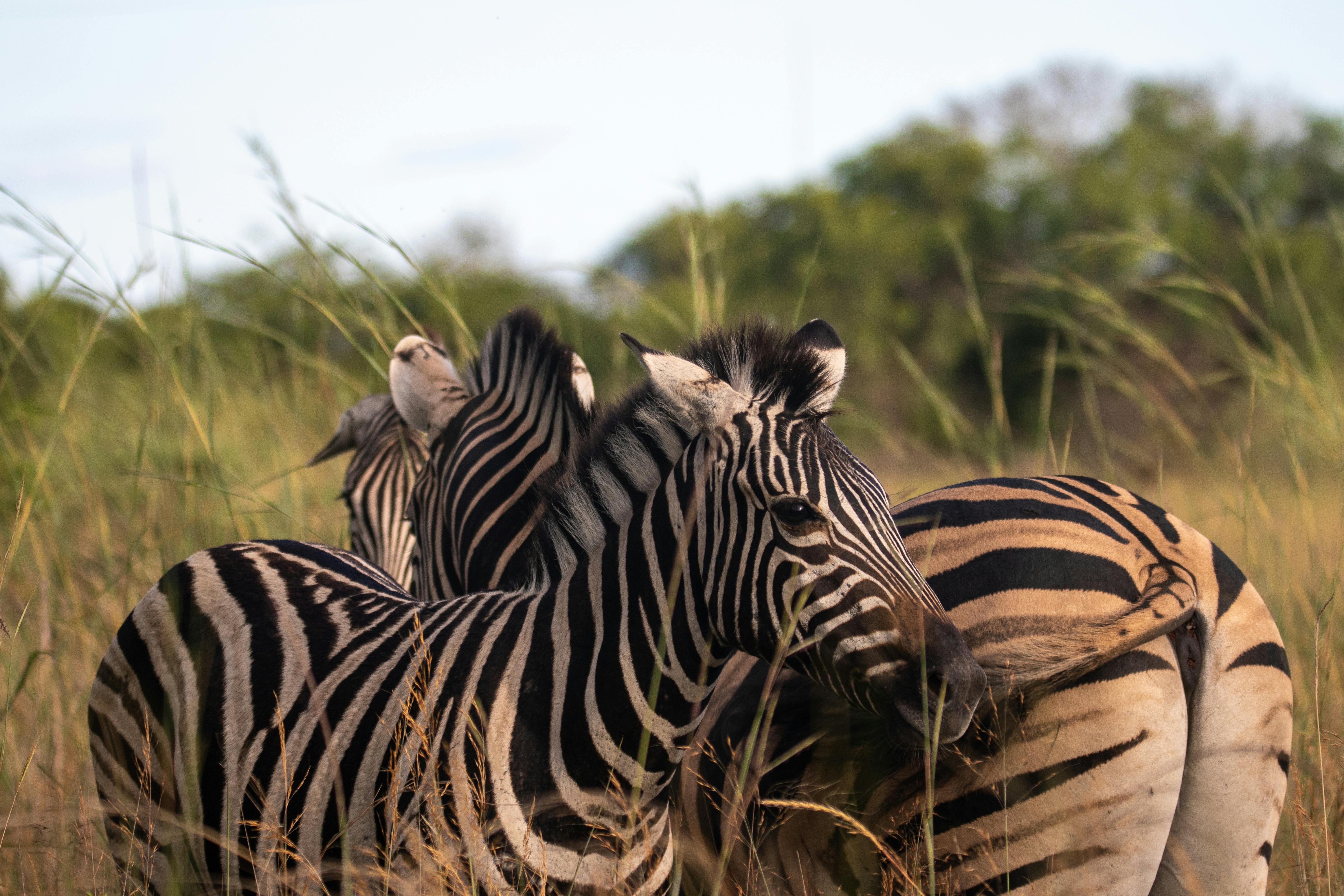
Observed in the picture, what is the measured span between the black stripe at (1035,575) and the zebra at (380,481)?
9.47ft

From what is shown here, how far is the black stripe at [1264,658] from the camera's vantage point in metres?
2.06

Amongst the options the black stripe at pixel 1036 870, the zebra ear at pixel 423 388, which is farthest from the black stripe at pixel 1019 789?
the zebra ear at pixel 423 388

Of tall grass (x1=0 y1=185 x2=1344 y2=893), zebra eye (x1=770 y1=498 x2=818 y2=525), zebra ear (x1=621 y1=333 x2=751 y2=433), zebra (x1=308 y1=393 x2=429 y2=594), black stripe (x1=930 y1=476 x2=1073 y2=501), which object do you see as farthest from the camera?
zebra (x1=308 y1=393 x2=429 y2=594)

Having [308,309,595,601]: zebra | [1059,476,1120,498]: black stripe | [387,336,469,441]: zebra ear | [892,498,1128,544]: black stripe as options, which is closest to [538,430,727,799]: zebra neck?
[892,498,1128,544]: black stripe

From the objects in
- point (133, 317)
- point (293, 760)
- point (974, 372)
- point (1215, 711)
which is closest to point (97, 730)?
point (293, 760)

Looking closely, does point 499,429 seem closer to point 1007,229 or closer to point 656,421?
point 656,421

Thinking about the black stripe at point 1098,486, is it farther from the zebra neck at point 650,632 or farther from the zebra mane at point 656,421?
the zebra neck at point 650,632

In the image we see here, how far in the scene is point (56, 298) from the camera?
4.66 metres

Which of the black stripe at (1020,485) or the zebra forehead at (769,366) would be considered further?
the black stripe at (1020,485)

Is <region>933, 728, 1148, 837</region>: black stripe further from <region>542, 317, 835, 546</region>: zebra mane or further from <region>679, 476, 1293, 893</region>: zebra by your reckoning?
<region>542, 317, 835, 546</region>: zebra mane

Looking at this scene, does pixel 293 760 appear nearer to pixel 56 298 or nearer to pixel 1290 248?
pixel 56 298

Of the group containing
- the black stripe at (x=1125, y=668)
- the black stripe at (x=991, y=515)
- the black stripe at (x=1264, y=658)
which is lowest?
the black stripe at (x=1264, y=658)

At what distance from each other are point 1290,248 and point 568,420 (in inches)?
865

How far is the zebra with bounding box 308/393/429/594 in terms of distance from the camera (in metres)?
4.55
